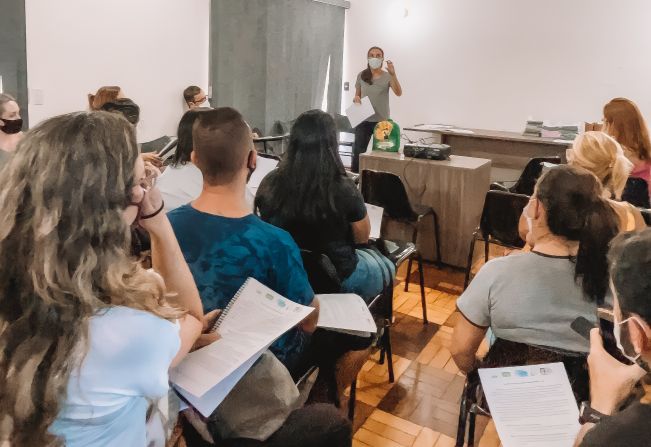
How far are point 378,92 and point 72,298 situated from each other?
5.64m

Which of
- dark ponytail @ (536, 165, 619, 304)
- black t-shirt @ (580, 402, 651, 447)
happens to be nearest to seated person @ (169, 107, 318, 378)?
dark ponytail @ (536, 165, 619, 304)

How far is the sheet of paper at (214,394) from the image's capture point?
110 centimetres

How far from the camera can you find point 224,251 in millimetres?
1422

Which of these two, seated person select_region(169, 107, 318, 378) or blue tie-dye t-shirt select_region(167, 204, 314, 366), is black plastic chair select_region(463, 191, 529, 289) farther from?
blue tie-dye t-shirt select_region(167, 204, 314, 366)

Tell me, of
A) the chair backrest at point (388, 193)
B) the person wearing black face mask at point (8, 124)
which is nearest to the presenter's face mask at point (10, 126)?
the person wearing black face mask at point (8, 124)

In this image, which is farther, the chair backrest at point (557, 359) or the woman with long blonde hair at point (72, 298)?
the chair backrest at point (557, 359)

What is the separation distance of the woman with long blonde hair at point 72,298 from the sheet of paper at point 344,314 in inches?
33.7

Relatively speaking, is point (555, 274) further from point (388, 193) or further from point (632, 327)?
point (388, 193)

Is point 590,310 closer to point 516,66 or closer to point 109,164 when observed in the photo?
point 109,164

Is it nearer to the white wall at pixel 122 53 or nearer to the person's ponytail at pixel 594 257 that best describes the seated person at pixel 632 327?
the person's ponytail at pixel 594 257

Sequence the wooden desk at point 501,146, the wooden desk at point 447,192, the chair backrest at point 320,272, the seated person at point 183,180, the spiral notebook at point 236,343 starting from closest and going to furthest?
Answer: the spiral notebook at point 236,343 → the chair backrest at point 320,272 → the seated person at point 183,180 → the wooden desk at point 447,192 → the wooden desk at point 501,146

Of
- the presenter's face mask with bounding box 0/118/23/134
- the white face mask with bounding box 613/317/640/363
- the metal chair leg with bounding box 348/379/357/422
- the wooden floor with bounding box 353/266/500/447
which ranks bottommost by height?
the wooden floor with bounding box 353/266/500/447

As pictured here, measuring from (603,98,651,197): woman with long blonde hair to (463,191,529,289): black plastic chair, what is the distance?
72 cm

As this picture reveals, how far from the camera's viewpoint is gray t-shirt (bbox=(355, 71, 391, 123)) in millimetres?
6176
